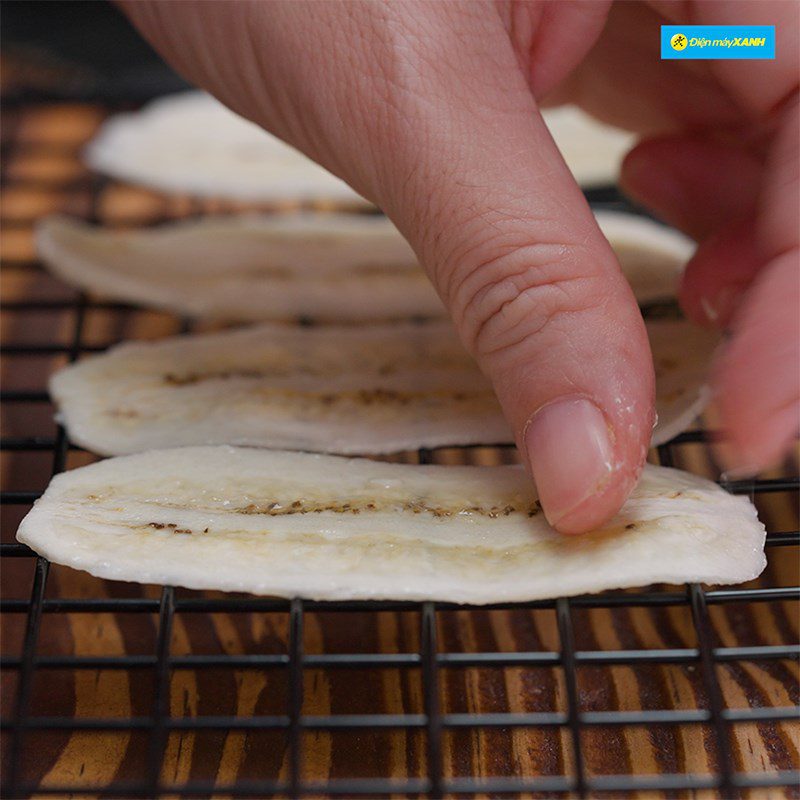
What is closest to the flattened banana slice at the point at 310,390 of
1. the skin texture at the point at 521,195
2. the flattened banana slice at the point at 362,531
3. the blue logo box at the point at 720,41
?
the flattened banana slice at the point at 362,531

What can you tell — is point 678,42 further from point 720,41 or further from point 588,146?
point 588,146

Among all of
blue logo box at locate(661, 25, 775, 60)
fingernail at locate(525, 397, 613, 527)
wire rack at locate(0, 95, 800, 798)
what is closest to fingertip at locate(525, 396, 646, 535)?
fingernail at locate(525, 397, 613, 527)

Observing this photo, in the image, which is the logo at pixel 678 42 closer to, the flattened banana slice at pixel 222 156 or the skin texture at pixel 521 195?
the skin texture at pixel 521 195

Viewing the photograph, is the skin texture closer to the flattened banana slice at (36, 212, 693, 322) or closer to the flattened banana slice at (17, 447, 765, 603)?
the flattened banana slice at (17, 447, 765, 603)

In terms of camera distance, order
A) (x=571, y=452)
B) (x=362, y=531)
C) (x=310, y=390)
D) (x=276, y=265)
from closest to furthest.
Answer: (x=571, y=452)
(x=362, y=531)
(x=310, y=390)
(x=276, y=265)

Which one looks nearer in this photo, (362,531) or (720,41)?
(362,531)

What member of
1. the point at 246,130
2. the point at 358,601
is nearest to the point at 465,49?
the point at 358,601

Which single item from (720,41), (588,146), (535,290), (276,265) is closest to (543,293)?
(535,290)
